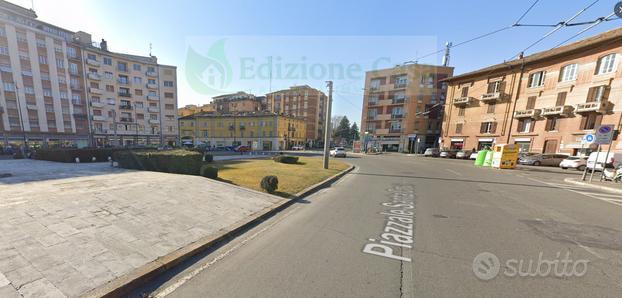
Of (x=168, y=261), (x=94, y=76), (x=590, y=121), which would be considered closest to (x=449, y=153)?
(x=590, y=121)

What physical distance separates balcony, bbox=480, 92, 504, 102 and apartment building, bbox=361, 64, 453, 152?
24.4 feet

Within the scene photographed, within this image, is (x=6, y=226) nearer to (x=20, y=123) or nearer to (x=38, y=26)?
(x=20, y=123)

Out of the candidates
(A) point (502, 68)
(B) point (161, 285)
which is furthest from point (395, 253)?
(A) point (502, 68)

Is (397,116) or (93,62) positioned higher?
(93,62)

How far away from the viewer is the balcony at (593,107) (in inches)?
836

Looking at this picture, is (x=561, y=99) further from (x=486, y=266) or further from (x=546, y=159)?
(x=486, y=266)

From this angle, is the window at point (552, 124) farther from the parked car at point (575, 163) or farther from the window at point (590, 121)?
the parked car at point (575, 163)

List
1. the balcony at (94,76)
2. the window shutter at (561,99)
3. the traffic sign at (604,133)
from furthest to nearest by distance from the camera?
the balcony at (94,76) < the window shutter at (561,99) < the traffic sign at (604,133)

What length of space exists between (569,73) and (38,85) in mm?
73646

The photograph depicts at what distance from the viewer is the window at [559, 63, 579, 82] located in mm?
23891

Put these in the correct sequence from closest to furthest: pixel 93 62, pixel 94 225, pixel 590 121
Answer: pixel 94 225, pixel 590 121, pixel 93 62

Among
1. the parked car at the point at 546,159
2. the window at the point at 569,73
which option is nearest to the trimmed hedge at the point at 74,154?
the parked car at the point at 546,159

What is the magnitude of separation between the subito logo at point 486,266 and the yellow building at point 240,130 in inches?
1855

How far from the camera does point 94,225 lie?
396 centimetres
